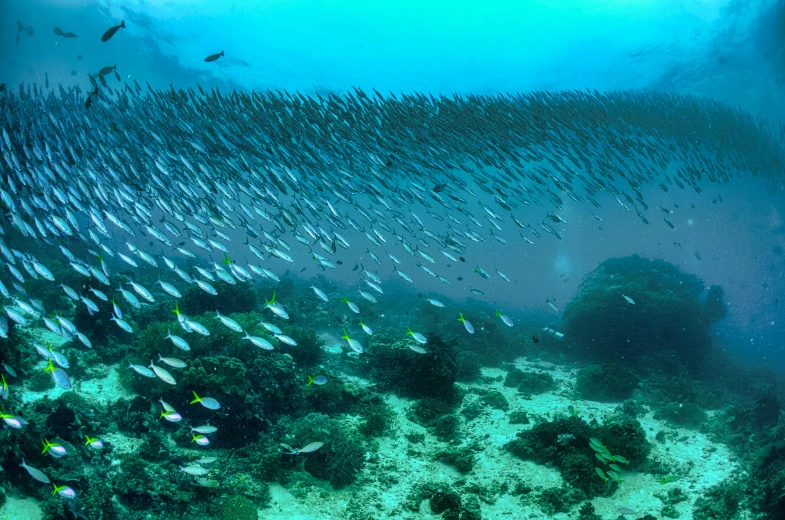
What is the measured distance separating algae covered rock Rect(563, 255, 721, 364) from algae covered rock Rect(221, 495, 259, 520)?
658 inches

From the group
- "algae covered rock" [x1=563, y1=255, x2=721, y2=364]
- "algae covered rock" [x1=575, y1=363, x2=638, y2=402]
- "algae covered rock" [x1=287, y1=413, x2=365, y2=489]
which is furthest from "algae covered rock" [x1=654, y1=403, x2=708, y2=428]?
"algae covered rock" [x1=287, y1=413, x2=365, y2=489]

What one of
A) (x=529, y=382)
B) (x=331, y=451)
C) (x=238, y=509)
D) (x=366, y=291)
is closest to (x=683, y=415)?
(x=529, y=382)

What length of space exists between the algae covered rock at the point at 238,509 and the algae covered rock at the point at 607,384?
10.9 metres

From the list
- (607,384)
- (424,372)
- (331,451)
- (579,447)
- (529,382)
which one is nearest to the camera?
(331,451)

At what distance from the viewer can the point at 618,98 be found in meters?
23.5

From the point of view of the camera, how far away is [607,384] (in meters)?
12.7

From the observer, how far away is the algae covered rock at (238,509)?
5.88 meters

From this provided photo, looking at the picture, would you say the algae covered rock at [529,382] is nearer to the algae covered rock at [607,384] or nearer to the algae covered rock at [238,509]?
the algae covered rock at [607,384]

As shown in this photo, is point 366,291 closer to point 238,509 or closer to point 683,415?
point 683,415

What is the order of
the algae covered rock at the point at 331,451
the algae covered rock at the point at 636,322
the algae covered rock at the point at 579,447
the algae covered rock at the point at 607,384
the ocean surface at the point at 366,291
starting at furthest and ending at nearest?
1. the algae covered rock at the point at 636,322
2. the algae covered rock at the point at 607,384
3. the algae covered rock at the point at 579,447
4. the algae covered rock at the point at 331,451
5. the ocean surface at the point at 366,291

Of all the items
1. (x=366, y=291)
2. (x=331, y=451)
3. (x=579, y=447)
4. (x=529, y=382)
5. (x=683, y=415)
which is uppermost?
(x=366, y=291)

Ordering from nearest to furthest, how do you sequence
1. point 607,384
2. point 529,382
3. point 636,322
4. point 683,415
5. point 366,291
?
1. point 683,415
2. point 607,384
3. point 529,382
4. point 636,322
5. point 366,291

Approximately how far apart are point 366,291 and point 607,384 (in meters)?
11.6

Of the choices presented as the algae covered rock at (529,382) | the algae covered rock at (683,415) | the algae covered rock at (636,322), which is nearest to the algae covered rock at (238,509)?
the algae covered rock at (529,382)
